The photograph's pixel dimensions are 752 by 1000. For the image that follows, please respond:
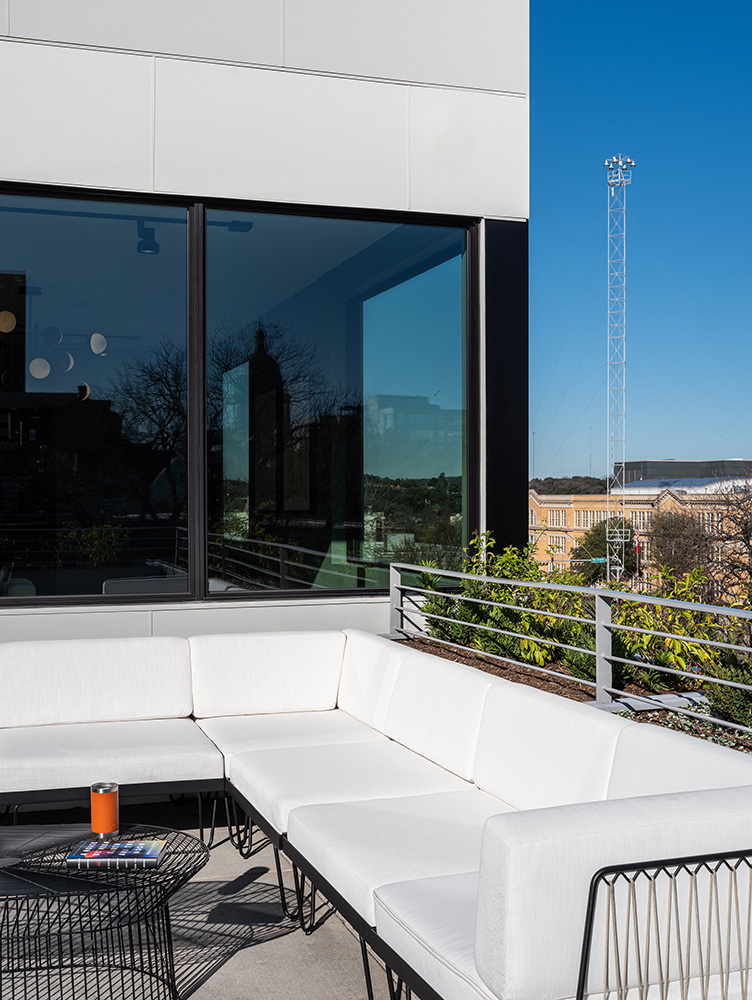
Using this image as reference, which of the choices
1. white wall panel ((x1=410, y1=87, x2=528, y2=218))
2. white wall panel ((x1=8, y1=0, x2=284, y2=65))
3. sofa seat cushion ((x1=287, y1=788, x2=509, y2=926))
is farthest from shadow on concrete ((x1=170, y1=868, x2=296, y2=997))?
white wall panel ((x1=8, y1=0, x2=284, y2=65))

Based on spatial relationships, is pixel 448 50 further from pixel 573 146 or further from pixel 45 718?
pixel 573 146

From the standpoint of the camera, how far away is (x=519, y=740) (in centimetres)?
346

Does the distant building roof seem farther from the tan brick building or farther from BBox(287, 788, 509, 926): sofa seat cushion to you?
BBox(287, 788, 509, 926): sofa seat cushion

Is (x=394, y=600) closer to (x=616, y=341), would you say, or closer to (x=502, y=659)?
(x=502, y=659)

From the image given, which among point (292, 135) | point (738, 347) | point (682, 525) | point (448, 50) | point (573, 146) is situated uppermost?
point (573, 146)

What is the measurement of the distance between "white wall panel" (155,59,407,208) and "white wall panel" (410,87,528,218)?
0.41 ft

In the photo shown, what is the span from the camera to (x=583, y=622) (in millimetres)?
5055

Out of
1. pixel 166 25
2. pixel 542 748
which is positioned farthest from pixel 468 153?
pixel 542 748

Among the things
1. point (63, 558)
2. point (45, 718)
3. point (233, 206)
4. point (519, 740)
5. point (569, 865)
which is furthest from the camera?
point (233, 206)

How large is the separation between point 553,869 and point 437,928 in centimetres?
46

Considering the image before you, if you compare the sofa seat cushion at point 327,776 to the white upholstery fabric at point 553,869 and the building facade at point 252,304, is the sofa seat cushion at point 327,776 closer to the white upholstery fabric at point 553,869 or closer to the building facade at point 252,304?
the white upholstery fabric at point 553,869

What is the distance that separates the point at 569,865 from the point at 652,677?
291 cm

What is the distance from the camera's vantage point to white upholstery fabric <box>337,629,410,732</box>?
15.2 ft

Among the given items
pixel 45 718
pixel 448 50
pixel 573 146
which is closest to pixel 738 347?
pixel 573 146
